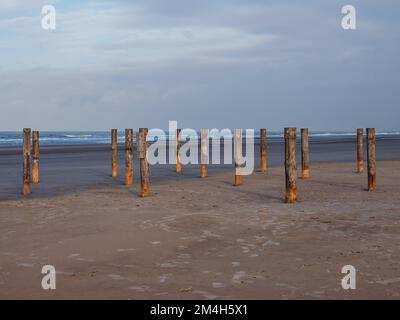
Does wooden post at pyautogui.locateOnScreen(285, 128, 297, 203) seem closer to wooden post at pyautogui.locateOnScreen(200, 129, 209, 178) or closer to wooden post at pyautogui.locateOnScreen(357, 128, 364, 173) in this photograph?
wooden post at pyautogui.locateOnScreen(200, 129, 209, 178)

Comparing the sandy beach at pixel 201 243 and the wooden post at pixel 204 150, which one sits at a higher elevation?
the wooden post at pixel 204 150

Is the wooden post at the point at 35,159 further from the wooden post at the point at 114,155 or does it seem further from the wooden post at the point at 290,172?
the wooden post at the point at 290,172

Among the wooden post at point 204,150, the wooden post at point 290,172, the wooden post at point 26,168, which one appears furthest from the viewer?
the wooden post at point 204,150

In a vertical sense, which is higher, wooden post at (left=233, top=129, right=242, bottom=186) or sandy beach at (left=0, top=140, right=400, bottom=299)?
wooden post at (left=233, top=129, right=242, bottom=186)

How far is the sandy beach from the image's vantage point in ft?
18.5

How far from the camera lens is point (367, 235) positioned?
806cm

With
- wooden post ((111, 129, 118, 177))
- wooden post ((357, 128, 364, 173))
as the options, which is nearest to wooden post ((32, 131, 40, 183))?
wooden post ((111, 129, 118, 177))

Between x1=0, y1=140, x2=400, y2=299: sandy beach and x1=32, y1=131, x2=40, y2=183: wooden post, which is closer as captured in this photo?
x1=0, y1=140, x2=400, y2=299: sandy beach

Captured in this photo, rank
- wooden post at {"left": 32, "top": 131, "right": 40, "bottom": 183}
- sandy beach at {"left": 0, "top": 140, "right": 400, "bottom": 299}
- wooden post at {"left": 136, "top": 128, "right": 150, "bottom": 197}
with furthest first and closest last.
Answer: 1. wooden post at {"left": 32, "top": 131, "right": 40, "bottom": 183}
2. wooden post at {"left": 136, "top": 128, "right": 150, "bottom": 197}
3. sandy beach at {"left": 0, "top": 140, "right": 400, "bottom": 299}

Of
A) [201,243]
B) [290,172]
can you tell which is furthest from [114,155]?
[201,243]

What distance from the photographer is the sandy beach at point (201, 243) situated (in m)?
5.63

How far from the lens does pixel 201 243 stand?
25.4 feet

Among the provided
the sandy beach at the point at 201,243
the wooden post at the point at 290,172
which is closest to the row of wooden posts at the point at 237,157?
the wooden post at the point at 290,172

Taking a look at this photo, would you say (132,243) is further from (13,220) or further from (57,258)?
(13,220)
